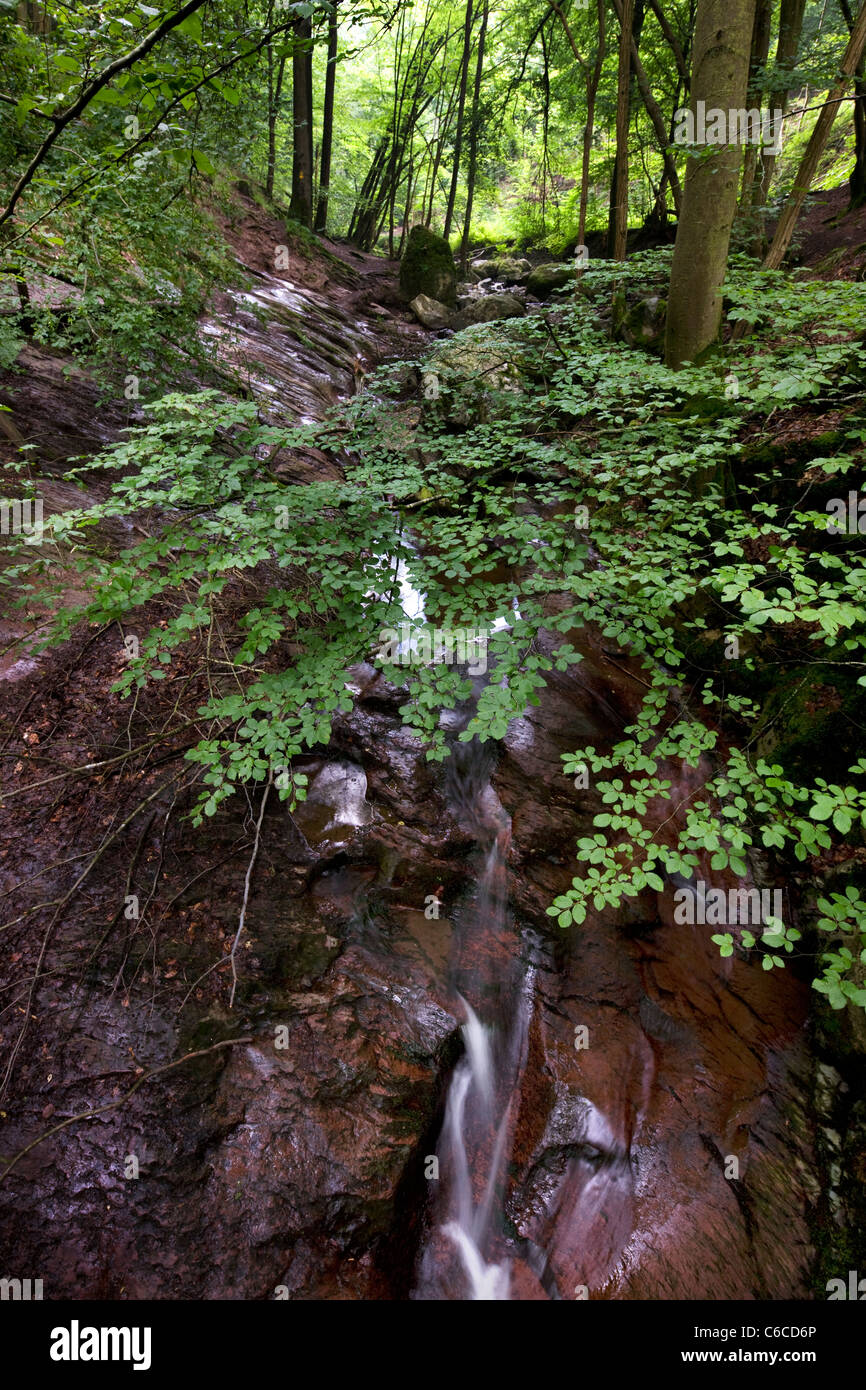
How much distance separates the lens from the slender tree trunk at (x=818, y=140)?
418 cm

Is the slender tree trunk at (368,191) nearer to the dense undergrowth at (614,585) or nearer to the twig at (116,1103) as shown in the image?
the dense undergrowth at (614,585)

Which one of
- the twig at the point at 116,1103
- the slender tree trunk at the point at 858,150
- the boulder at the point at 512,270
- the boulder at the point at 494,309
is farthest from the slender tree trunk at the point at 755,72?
the boulder at the point at 512,270

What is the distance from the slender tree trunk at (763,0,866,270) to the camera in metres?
4.18

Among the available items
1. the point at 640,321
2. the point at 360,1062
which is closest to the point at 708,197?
the point at 640,321

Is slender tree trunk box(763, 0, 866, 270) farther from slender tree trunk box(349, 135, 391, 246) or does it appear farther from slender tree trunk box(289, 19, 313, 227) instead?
slender tree trunk box(349, 135, 391, 246)

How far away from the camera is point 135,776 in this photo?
412 cm

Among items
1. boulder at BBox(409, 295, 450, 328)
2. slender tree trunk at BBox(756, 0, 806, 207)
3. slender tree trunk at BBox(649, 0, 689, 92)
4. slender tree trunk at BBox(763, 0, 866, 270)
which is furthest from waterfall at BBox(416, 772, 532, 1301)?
boulder at BBox(409, 295, 450, 328)

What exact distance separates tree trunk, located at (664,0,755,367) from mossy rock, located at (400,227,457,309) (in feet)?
41.8

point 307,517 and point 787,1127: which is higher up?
point 307,517

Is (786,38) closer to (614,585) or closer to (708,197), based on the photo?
(708,197)

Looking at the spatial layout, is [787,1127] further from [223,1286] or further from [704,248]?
[704,248]

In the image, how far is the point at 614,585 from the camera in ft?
13.1
